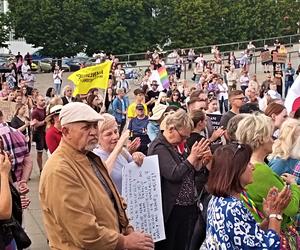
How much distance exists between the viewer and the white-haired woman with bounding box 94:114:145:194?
6.19 m

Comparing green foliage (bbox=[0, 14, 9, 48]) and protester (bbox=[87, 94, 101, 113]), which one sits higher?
green foliage (bbox=[0, 14, 9, 48])

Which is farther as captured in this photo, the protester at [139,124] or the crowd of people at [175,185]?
the protester at [139,124]

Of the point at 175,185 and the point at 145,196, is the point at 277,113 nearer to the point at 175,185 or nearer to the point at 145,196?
the point at 175,185

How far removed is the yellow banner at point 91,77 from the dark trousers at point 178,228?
244 inches

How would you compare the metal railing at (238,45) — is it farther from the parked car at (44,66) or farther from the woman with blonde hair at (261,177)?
the woman with blonde hair at (261,177)

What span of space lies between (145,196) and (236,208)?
1947 mm

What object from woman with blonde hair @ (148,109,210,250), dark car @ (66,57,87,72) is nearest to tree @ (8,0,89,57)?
dark car @ (66,57,87,72)

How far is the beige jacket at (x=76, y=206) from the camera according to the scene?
4453 millimetres

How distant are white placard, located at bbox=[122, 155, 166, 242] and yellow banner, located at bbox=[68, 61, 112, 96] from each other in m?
6.42

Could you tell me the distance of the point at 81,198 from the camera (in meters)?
4.48

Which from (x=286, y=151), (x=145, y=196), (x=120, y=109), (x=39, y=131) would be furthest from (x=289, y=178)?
(x=120, y=109)

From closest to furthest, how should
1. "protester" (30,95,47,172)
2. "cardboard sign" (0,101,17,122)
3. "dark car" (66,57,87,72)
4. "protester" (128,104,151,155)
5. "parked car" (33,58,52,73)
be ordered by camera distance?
1. "protester" (128,104,151,155)
2. "cardboard sign" (0,101,17,122)
3. "protester" (30,95,47,172)
4. "dark car" (66,57,87,72)
5. "parked car" (33,58,52,73)

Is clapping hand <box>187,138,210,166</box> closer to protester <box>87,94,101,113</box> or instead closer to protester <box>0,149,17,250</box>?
protester <box>0,149,17,250</box>

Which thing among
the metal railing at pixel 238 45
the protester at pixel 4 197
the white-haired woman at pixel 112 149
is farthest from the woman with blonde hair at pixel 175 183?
→ the metal railing at pixel 238 45
